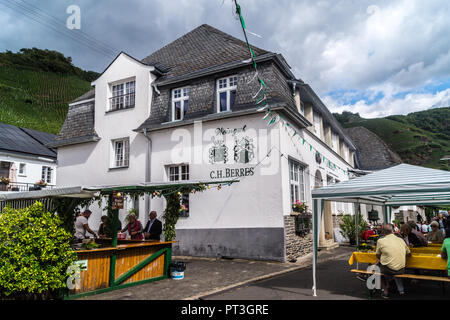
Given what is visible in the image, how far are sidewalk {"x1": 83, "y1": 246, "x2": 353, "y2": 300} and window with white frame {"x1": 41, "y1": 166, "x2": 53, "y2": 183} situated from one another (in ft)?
86.1

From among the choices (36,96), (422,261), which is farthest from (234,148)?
(36,96)

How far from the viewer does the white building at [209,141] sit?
12992 mm

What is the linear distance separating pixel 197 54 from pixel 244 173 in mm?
6938

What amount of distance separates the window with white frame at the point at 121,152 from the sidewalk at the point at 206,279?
562cm

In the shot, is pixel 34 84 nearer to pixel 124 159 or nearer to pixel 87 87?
Result: pixel 87 87

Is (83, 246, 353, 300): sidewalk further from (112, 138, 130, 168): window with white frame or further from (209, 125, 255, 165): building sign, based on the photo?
(112, 138, 130, 168): window with white frame

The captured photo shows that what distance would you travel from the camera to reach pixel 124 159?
660 inches

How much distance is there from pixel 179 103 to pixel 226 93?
246 cm

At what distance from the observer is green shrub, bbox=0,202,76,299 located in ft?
21.0

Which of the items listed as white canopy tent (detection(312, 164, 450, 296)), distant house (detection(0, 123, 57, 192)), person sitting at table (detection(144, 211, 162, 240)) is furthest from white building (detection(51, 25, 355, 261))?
Result: distant house (detection(0, 123, 57, 192))

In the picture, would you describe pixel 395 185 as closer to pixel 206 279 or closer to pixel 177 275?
pixel 206 279

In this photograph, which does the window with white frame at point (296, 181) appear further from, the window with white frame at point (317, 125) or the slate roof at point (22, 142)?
the slate roof at point (22, 142)

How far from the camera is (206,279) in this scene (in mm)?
9352
